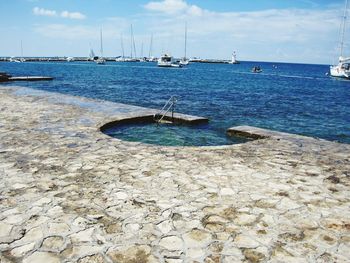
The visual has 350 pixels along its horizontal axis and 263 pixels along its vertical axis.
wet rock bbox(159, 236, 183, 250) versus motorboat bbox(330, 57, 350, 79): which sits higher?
motorboat bbox(330, 57, 350, 79)

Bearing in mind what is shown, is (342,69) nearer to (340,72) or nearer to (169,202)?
(340,72)

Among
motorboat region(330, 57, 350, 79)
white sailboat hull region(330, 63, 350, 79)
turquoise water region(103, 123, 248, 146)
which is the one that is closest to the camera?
turquoise water region(103, 123, 248, 146)

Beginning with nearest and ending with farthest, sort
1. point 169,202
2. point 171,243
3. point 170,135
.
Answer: point 171,243 → point 169,202 → point 170,135

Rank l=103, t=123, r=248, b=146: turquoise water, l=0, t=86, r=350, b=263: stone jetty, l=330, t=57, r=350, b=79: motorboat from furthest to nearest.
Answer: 1. l=330, t=57, r=350, b=79: motorboat
2. l=103, t=123, r=248, b=146: turquoise water
3. l=0, t=86, r=350, b=263: stone jetty

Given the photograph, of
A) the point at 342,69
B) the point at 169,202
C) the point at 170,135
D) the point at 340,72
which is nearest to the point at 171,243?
the point at 169,202

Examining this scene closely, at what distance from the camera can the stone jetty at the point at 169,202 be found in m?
4.08

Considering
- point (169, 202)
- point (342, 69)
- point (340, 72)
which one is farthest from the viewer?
point (340, 72)

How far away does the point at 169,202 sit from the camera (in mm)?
5430

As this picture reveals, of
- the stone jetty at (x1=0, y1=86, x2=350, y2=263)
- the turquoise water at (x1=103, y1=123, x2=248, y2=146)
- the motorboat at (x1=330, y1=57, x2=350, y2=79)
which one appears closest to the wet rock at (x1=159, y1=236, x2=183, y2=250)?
the stone jetty at (x1=0, y1=86, x2=350, y2=263)

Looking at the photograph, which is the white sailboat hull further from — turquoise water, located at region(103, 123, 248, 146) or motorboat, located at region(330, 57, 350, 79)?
turquoise water, located at region(103, 123, 248, 146)

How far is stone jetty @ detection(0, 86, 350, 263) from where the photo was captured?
408 centimetres

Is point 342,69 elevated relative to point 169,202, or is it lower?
elevated

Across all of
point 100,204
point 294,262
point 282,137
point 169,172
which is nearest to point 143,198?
point 100,204

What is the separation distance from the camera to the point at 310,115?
2433cm
